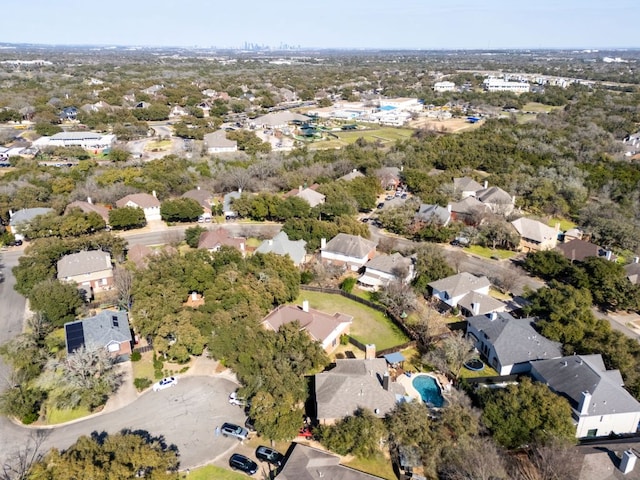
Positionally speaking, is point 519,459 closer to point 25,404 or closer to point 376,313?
point 376,313

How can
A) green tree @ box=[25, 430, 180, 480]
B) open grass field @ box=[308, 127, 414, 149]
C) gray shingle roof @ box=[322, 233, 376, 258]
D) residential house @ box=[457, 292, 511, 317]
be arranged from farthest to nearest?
open grass field @ box=[308, 127, 414, 149] → gray shingle roof @ box=[322, 233, 376, 258] → residential house @ box=[457, 292, 511, 317] → green tree @ box=[25, 430, 180, 480]

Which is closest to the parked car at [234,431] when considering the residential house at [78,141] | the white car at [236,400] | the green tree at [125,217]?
the white car at [236,400]

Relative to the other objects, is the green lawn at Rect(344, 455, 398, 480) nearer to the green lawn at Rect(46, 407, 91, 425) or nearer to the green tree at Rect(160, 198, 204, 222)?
the green lawn at Rect(46, 407, 91, 425)

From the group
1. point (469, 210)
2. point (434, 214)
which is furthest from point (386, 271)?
point (469, 210)

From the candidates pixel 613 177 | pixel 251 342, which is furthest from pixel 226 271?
pixel 613 177

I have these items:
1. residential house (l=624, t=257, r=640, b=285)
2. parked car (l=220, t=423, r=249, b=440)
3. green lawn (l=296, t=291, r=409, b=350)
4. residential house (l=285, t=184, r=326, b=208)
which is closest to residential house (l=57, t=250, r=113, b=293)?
green lawn (l=296, t=291, r=409, b=350)
